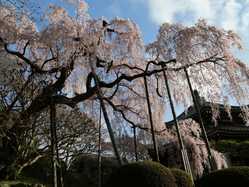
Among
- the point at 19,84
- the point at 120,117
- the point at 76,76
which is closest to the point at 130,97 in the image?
the point at 120,117

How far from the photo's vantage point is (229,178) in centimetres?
686

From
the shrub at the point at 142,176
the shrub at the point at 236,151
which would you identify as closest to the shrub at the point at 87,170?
the shrub at the point at 236,151

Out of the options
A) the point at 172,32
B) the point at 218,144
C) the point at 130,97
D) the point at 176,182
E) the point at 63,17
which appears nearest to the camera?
the point at 176,182

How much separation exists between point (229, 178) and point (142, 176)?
5.76 ft

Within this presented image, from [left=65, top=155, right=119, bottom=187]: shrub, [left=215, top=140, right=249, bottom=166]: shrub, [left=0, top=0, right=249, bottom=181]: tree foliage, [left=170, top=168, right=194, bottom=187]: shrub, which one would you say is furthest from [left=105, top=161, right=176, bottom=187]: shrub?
[left=215, top=140, right=249, bottom=166]: shrub

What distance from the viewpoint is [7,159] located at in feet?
46.2

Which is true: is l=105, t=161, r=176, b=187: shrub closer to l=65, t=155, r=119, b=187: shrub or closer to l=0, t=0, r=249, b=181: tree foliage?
l=0, t=0, r=249, b=181: tree foliage

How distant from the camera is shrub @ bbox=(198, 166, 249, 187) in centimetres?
674

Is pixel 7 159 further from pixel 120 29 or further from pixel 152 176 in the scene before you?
pixel 152 176

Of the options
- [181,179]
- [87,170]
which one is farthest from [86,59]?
[87,170]

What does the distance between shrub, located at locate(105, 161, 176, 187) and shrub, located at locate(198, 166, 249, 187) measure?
0.78 m


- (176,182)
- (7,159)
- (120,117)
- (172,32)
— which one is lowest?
(176,182)

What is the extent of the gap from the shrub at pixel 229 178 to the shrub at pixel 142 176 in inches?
30.6

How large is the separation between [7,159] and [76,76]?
16.4 ft
